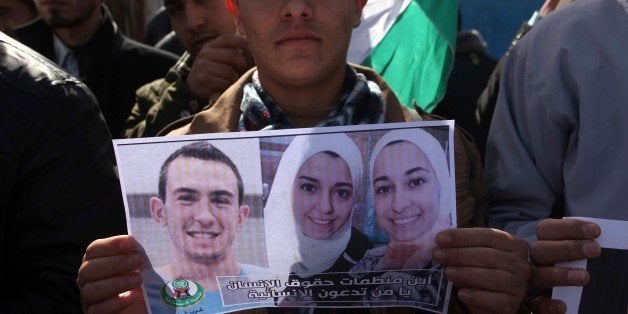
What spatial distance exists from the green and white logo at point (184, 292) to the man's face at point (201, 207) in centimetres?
7

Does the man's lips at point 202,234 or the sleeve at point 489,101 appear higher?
the man's lips at point 202,234

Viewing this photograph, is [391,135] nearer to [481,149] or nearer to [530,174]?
[530,174]

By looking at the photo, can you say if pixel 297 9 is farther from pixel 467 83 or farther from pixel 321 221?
pixel 467 83

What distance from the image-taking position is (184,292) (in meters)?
1.82

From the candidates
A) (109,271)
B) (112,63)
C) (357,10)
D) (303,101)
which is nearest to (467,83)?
(112,63)

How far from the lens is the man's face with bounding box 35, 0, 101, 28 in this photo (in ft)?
12.8

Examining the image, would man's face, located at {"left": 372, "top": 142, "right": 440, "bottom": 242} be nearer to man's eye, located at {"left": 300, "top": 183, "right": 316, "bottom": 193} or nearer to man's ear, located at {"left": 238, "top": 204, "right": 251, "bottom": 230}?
man's eye, located at {"left": 300, "top": 183, "right": 316, "bottom": 193}

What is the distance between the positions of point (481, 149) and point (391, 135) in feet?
5.89

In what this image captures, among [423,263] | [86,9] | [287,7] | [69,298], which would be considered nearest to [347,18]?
[287,7]

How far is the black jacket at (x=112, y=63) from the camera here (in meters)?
3.77

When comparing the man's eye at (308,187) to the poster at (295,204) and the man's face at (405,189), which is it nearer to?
the poster at (295,204)

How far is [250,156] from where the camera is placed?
180cm

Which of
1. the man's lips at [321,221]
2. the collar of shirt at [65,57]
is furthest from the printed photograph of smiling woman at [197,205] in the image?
the collar of shirt at [65,57]

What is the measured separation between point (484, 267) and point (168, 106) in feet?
5.10
